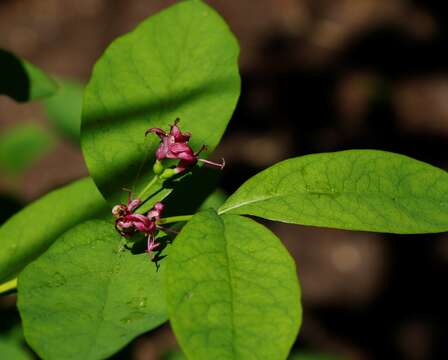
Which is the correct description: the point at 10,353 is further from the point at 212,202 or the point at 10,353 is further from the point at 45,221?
the point at 212,202

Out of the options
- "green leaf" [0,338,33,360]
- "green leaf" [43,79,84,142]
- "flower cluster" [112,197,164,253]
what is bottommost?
"green leaf" [0,338,33,360]

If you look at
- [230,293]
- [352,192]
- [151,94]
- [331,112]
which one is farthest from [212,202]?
[331,112]

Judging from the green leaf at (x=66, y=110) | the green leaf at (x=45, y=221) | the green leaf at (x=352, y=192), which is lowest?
the green leaf at (x=66, y=110)

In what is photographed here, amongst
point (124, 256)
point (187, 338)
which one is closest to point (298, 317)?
point (187, 338)

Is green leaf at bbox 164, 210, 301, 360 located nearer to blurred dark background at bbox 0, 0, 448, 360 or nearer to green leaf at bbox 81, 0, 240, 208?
green leaf at bbox 81, 0, 240, 208

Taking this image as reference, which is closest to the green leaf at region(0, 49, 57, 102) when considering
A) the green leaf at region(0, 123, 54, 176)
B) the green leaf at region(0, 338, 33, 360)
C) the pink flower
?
the pink flower

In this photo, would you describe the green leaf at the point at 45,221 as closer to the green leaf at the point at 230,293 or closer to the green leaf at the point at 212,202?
the green leaf at the point at 212,202

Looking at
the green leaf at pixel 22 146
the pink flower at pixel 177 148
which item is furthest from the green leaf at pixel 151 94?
the green leaf at pixel 22 146
